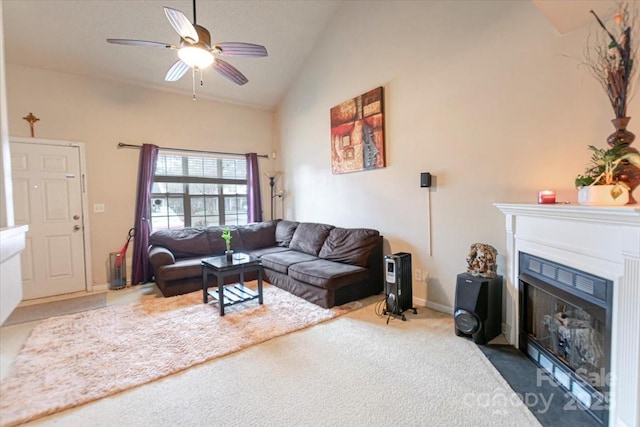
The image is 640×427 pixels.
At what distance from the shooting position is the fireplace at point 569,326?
63.6 inches

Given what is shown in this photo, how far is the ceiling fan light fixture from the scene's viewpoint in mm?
2418

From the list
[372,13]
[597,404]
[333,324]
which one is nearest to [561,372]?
[597,404]

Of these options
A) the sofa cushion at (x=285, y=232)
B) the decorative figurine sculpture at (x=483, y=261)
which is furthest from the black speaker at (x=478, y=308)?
the sofa cushion at (x=285, y=232)

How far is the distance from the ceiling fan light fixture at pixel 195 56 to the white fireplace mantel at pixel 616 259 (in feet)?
9.01

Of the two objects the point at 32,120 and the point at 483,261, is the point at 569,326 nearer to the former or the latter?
the point at 483,261

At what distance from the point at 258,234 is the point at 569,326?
415cm

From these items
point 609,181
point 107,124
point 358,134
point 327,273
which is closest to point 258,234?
point 327,273

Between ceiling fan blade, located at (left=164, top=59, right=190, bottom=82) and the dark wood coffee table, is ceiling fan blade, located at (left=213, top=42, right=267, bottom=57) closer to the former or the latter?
ceiling fan blade, located at (left=164, top=59, right=190, bottom=82)

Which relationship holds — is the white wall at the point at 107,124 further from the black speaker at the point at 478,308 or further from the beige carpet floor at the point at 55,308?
the black speaker at the point at 478,308

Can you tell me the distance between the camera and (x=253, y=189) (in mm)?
5566

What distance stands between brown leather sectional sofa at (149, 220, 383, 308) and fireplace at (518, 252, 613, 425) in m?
1.63

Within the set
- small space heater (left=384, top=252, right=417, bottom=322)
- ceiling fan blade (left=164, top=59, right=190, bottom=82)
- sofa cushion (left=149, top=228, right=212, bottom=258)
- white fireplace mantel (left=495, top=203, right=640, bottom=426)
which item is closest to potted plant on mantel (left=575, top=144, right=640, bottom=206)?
white fireplace mantel (left=495, top=203, right=640, bottom=426)

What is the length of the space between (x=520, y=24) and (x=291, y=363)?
10.5 feet

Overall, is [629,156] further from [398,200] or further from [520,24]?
[398,200]
